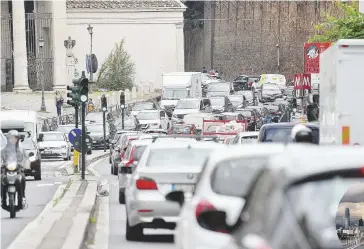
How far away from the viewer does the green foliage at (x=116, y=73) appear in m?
107

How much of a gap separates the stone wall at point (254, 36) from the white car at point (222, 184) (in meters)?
119

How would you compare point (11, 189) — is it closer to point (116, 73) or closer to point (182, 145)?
point (182, 145)

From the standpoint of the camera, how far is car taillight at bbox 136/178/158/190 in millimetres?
18359

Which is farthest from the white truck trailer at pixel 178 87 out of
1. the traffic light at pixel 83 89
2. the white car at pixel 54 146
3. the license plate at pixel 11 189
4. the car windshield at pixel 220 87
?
the license plate at pixel 11 189

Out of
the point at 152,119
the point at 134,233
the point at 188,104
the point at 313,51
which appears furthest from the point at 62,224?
the point at 188,104

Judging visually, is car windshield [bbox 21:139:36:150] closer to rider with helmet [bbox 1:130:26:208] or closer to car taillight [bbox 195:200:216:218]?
rider with helmet [bbox 1:130:26:208]

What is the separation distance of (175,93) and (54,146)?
3395 centimetres

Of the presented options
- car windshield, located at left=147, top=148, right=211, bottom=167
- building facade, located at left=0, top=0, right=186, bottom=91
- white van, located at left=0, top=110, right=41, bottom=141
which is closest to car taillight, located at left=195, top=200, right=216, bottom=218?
car windshield, located at left=147, top=148, right=211, bottom=167

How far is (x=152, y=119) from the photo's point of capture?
72.1 meters

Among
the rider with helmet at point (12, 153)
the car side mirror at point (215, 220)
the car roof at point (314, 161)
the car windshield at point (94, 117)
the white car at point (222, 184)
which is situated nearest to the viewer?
the car roof at point (314, 161)

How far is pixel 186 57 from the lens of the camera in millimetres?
135375

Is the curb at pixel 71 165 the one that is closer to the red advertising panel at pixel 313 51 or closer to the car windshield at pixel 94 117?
the red advertising panel at pixel 313 51

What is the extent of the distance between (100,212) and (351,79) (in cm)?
599

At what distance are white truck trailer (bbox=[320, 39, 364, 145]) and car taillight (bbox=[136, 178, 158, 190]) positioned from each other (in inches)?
166
